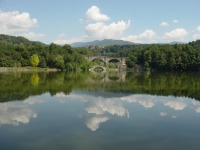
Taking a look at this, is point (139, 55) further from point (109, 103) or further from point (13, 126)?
point (13, 126)

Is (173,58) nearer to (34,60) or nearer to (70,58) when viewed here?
(70,58)

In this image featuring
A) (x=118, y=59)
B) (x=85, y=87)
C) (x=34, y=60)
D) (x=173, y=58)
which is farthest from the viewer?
(x=118, y=59)

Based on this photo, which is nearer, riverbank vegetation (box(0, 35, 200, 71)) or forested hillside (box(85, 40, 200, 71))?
riverbank vegetation (box(0, 35, 200, 71))

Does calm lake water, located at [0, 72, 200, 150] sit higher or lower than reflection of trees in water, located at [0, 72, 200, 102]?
higher

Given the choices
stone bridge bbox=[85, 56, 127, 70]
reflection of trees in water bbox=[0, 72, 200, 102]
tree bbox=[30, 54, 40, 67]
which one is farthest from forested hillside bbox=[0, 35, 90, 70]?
reflection of trees in water bbox=[0, 72, 200, 102]

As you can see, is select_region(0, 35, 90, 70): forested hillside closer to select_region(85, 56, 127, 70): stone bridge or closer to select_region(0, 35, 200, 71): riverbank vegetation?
select_region(0, 35, 200, 71): riverbank vegetation

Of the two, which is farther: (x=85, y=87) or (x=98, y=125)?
(x=85, y=87)

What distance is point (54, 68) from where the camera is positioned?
89.8m

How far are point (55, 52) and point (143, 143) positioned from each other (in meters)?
87.8

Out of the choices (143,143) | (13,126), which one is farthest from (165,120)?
(13,126)

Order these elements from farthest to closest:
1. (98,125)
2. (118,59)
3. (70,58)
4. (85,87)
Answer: (118,59) → (70,58) → (85,87) → (98,125)

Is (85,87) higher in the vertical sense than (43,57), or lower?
lower

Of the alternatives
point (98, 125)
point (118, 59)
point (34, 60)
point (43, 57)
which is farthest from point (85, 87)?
point (118, 59)

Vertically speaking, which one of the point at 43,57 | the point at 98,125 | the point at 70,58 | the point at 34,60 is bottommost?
the point at 98,125
